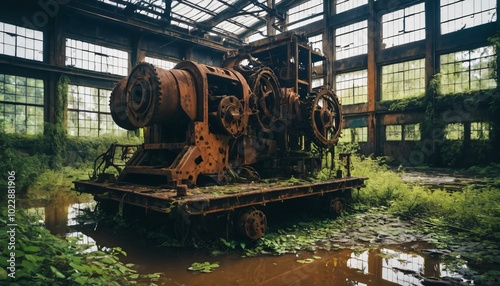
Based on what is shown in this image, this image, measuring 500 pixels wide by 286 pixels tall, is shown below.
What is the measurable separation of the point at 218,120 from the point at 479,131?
17.1 m

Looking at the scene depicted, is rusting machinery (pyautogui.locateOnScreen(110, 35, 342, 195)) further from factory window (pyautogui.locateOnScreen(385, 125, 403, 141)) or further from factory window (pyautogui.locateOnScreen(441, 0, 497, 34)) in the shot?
factory window (pyautogui.locateOnScreen(441, 0, 497, 34))

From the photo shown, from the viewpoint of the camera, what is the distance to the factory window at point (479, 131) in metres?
16.6

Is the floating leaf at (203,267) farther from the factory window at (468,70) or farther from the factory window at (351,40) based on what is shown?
the factory window at (351,40)

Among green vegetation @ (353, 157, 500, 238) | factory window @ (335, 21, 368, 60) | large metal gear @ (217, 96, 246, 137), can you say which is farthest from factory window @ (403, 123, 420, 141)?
large metal gear @ (217, 96, 246, 137)

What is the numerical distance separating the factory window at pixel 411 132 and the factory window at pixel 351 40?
631 cm

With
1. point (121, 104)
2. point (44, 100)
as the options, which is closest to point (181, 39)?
point (44, 100)

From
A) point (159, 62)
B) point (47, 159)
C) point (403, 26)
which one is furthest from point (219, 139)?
point (403, 26)

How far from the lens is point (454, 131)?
17844mm

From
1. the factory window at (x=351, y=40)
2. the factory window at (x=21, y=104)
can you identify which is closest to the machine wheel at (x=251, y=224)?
the factory window at (x=21, y=104)

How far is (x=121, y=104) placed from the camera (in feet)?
22.1

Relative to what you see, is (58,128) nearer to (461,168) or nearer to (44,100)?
(44,100)

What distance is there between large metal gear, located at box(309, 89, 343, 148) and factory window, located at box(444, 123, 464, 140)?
12.6 meters

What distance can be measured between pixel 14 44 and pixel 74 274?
1643 cm

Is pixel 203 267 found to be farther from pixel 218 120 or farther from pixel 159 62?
pixel 159 62
